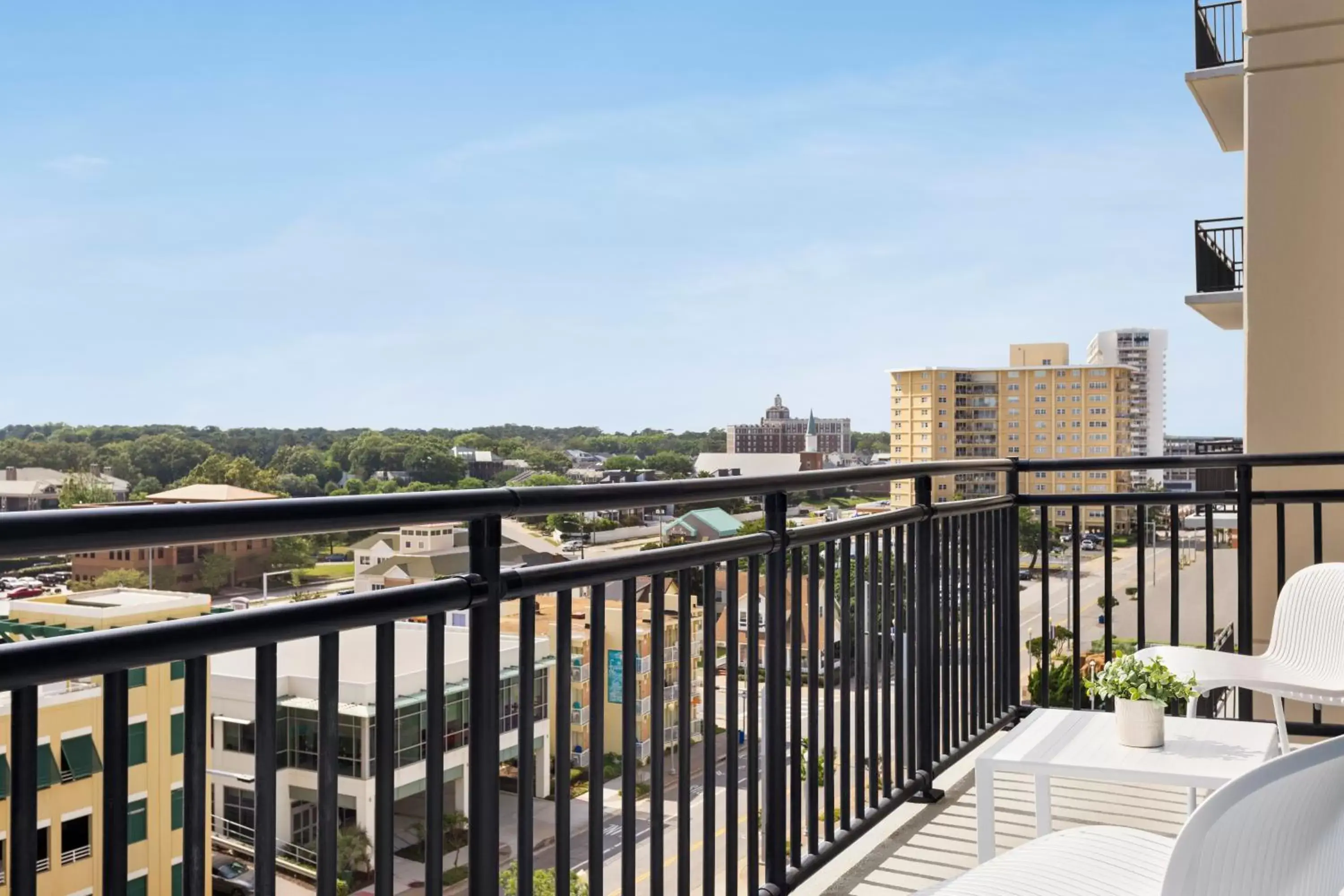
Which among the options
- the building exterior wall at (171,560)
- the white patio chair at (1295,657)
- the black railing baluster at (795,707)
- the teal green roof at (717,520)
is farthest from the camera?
the white patio chair at (1295,657)

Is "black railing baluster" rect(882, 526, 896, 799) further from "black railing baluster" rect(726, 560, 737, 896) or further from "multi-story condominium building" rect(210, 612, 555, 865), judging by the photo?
"multi-story condominium building" rect(210, 612, 555, 865)

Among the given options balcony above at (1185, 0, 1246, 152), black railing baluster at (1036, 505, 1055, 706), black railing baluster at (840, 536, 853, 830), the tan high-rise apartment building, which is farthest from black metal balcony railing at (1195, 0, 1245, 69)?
black railing baluster at (840, 536, 853, 830)

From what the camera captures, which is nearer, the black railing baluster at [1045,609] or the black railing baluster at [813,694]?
the black railing baluster at [813,694]

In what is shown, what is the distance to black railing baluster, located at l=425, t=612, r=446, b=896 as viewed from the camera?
4.38 ft

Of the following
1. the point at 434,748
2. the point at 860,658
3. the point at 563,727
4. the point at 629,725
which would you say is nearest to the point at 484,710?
the point at 434,748

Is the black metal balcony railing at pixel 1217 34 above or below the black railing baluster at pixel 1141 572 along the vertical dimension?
above

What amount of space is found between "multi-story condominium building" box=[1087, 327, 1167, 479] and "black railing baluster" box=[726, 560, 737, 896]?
75.4 ft

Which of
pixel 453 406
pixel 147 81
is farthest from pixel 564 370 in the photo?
pixel 147 81

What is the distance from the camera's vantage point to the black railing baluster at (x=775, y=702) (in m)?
2.12

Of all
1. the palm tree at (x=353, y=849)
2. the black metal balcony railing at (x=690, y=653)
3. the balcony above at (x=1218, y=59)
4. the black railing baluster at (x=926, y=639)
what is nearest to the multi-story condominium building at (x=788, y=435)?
the balcony above at (x=1218, y=59)

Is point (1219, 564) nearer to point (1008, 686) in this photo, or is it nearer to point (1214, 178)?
point (1008, 686)

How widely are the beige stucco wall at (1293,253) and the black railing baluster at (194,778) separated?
5.45 metres

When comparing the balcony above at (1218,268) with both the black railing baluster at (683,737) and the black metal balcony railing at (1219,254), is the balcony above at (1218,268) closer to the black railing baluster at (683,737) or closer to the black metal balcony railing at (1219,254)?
the black metal balcony railing at (1219,254)

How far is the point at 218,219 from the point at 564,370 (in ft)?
86.1
